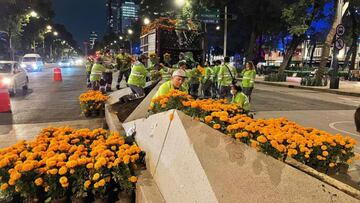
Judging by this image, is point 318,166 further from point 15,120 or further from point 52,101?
point 52,101

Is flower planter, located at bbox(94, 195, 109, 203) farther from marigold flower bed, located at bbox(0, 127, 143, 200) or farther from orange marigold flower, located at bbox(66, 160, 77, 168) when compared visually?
orange marigold flower, located at bbox(66, 160, 77, 168)

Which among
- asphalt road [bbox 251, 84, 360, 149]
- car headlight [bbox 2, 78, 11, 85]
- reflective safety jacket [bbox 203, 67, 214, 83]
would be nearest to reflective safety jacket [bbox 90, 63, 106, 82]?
→ reflective safety jacket [bbox 203, 67, 214, 83]

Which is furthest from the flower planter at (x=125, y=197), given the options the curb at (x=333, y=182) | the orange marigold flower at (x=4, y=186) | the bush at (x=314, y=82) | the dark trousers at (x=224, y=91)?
the bush at (x=314, y=82)

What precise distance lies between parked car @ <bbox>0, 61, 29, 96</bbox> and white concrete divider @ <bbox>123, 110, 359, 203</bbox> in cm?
1483

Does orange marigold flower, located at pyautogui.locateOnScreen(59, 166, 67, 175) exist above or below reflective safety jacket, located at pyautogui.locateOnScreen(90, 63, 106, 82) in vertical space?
below

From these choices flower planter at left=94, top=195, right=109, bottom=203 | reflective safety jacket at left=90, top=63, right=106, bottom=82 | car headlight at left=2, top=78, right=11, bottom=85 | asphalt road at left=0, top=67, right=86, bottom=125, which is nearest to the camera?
flower planter at left=94, top=195, right=109, bottom=203

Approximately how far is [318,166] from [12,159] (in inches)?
130

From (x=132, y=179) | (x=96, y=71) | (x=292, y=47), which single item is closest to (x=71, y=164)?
(x=132, y=179)

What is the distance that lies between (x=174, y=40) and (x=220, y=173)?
672 inches

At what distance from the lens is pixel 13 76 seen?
1670 cm

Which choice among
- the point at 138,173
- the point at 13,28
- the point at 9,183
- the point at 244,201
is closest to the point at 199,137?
the point at 244,201

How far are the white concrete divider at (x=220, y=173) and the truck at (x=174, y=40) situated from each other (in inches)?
619

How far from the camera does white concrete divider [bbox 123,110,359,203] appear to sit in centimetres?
268

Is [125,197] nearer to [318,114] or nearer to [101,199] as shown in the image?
[101,199]
